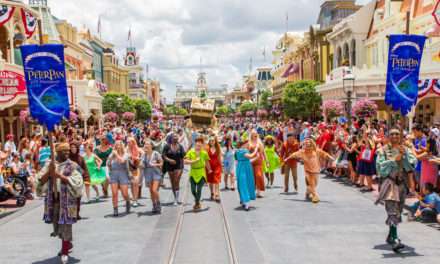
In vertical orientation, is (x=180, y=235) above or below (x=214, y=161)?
below

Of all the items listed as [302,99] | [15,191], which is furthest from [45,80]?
[302,99]

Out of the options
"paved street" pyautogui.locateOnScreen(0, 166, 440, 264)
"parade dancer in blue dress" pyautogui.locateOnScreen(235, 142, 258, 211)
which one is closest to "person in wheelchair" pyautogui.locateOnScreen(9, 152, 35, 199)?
"paved street" pyautogui.locateOnScreen(0, 166, 440, 264)

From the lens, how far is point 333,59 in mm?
47156

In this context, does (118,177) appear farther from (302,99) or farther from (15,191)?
(302,99)

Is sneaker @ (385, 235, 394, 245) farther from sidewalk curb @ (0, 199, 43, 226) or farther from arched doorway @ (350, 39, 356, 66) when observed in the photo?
arched doorway @ (350, 39, 356, 66)

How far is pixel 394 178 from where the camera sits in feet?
27.6

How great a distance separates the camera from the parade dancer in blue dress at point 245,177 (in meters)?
12.1

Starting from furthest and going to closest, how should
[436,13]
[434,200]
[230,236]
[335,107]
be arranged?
[335,107] < [436,13] < [434,200] < [230,236]

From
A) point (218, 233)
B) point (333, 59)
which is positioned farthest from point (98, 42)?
point (218, 233)

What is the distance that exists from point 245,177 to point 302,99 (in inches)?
1449

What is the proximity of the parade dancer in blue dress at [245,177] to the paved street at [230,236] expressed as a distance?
0.29 metres

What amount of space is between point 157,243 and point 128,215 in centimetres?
293

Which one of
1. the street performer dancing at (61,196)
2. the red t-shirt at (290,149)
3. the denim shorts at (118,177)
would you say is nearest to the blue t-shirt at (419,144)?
the red t-shirt at (290,149)

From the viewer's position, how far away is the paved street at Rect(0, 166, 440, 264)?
809 cm
